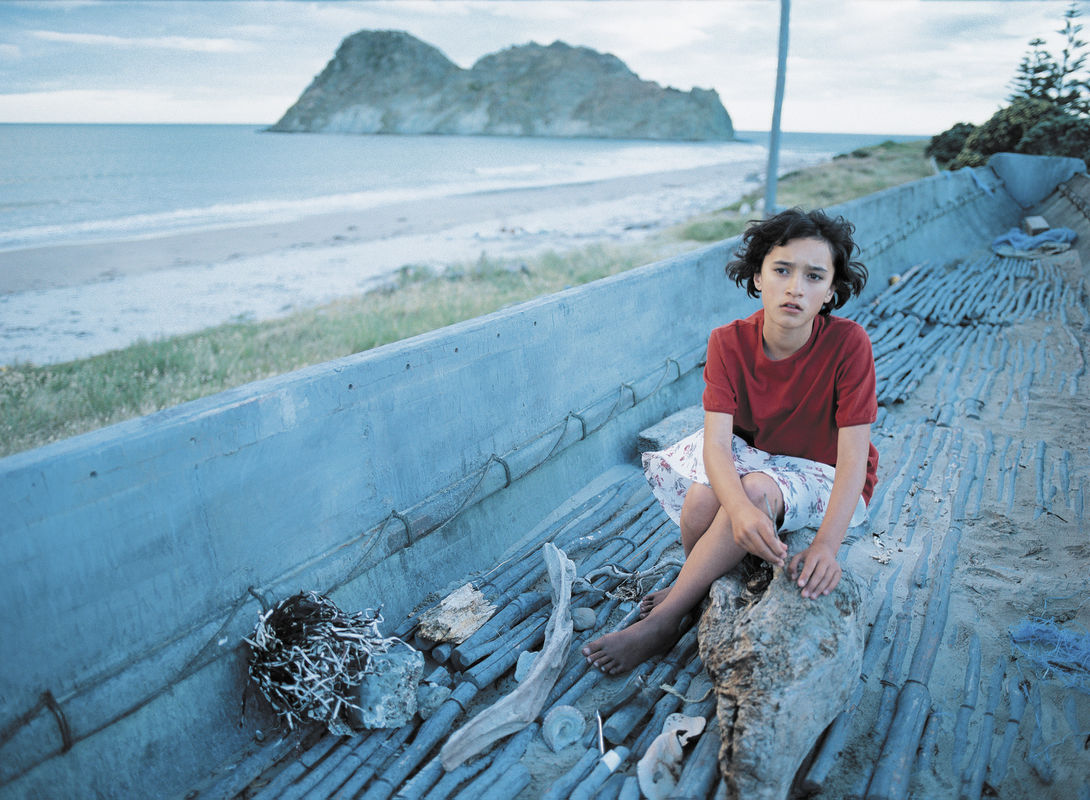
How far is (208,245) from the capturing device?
765 inches

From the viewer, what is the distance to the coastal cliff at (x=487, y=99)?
379ft

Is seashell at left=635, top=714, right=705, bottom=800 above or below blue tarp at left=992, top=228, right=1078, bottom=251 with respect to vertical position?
below

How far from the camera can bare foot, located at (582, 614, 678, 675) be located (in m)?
2.58

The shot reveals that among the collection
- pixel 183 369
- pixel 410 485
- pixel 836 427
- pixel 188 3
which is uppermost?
pixel 188 3

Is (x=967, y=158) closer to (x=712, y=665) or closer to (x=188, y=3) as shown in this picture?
(x=712, y=665)

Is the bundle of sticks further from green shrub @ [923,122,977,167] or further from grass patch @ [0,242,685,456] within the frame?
green shrub @ [923,122,977,167]

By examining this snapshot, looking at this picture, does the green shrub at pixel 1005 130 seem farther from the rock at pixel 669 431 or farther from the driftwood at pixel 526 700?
the driftwood at pixel 526 700

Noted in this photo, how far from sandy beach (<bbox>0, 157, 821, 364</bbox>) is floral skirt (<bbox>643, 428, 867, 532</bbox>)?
A: 9.51 meters

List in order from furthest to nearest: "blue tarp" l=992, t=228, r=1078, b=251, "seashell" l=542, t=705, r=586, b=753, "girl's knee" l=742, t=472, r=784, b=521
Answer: "blue tarp" l=992, t=228, r=1078, b=251, "girl's knee" l=742, t=472, r=784, b=521, "seashell" l=542, t=705, r=586, b=753

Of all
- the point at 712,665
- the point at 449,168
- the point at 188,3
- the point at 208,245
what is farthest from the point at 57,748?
the point at 188,3

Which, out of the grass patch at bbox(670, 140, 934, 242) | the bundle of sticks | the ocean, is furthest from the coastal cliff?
the bundle of sticks

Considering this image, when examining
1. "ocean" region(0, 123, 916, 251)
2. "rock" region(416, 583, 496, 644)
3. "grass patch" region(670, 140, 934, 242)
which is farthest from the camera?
"ocean" region(0, 123, 916, 251)

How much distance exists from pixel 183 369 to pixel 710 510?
7.12 meters

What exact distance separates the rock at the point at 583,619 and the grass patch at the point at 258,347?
4.59 meters
